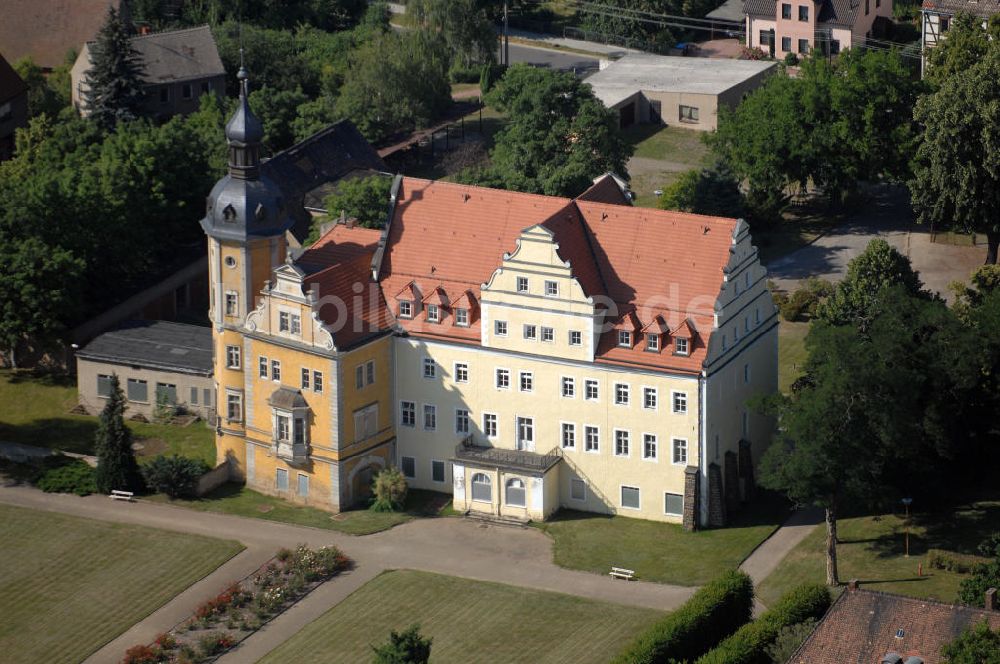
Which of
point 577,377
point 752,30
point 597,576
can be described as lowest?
point 597,576

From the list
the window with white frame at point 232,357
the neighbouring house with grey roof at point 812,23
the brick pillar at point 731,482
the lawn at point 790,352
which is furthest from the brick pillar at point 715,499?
the neighbouring house with grey roof at point 812,23

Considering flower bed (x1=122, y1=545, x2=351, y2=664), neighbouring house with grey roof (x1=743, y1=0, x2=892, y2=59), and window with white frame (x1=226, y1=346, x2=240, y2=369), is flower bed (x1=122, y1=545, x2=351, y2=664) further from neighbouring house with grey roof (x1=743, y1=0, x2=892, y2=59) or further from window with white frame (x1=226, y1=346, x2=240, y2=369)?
neighbouring house with grey roof (x1=743, y1=0, x2=892, y2=59)

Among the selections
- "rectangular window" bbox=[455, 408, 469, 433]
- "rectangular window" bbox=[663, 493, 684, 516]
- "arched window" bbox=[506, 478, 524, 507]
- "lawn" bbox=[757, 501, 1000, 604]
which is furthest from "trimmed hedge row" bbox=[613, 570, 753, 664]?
"rectangular window" bbox=[455, 408, 469, 433]

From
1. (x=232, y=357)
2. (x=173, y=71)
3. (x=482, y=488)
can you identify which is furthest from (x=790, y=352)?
(x=173, y=71)

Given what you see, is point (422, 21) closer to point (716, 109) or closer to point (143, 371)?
point (716, 109)

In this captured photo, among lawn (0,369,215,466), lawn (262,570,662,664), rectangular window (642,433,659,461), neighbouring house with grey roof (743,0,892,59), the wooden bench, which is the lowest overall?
lawn (262,570,662,664)

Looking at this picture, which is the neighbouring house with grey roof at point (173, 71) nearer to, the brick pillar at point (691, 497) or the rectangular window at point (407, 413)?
the rectangular window at point (407, 413)

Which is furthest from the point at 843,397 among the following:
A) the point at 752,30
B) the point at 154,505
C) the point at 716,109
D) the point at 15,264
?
the point at 752,30
